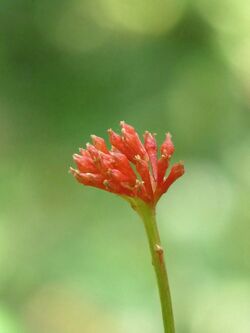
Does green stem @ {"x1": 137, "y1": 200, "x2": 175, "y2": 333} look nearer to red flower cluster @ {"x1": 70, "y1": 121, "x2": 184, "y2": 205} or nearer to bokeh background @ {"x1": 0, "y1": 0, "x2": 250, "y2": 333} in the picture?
red flower cluster @ {"x1": 70, "y1": 121, "x2": 184, "y2": 205}

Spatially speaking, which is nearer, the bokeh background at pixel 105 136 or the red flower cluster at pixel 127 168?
the red flower cluster at pixel 127 168

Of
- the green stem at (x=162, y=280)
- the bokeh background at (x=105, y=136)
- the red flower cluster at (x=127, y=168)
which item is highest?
the bokeh background at (x=105, y=136)

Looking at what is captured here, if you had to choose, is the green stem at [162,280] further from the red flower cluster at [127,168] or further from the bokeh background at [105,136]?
the bokeh background at [105,136]

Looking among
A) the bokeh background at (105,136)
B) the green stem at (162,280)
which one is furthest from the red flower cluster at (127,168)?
the bokeh background at (105,136)

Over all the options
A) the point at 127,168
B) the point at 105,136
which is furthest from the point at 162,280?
the point at 105,136

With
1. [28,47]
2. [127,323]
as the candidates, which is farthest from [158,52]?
[127,323]

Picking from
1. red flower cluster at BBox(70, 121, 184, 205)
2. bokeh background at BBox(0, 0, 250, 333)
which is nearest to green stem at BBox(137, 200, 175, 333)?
red flower cluster at BBox(70, 121, 184, 205)

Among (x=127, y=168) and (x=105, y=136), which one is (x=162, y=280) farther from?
(x=105, y=136)

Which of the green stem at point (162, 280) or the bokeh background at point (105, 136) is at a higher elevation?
the bokeh background at point (105, 136)
